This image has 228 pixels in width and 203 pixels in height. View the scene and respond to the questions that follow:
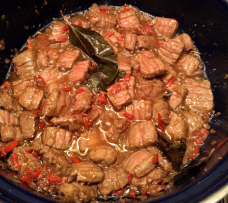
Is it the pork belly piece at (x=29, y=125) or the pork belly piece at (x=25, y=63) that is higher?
the pork belly piece at (x=25, y=63)

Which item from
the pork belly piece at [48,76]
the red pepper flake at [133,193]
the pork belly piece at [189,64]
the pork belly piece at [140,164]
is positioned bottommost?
the red pepper flake at [133,193]

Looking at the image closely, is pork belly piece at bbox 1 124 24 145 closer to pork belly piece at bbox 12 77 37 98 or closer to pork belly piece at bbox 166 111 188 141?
pork belly piece at bbox 12 77 37 98

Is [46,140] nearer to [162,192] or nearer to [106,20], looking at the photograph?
[162,192]

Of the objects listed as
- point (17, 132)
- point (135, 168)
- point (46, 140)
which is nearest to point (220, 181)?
point (135, 168)

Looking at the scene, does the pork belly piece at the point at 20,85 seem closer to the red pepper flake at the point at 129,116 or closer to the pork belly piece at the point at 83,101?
the pork belly piece at the point at 83,101

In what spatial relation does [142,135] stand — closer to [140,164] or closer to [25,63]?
[140,164]

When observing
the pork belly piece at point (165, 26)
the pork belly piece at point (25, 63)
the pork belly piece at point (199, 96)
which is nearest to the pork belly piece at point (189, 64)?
the pork belly piece at point (199, 96)
